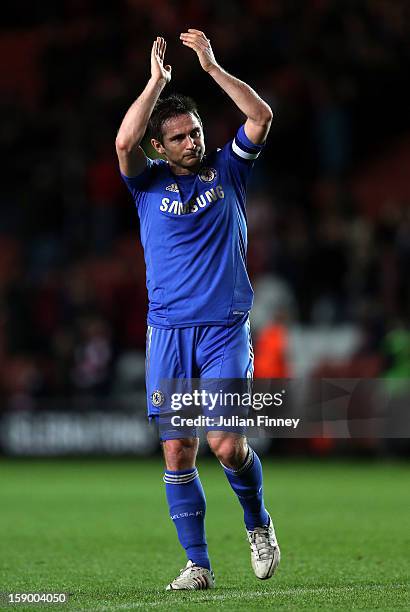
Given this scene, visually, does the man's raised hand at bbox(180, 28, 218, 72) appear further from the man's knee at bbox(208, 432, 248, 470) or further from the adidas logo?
the man's knee at bbox(208, 432, 248, 470)

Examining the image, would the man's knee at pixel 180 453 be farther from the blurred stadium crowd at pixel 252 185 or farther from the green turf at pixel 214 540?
the blurred stadium crowd at pixel 252 185

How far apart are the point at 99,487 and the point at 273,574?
668cm

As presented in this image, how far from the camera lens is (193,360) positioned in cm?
605

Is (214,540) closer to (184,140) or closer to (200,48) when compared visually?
(184,140)

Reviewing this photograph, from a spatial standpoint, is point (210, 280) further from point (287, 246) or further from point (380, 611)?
point (287, 246)

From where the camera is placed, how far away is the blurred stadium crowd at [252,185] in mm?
16438

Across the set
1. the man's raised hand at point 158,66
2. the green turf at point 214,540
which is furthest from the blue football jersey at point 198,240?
the green turf at point 214,540

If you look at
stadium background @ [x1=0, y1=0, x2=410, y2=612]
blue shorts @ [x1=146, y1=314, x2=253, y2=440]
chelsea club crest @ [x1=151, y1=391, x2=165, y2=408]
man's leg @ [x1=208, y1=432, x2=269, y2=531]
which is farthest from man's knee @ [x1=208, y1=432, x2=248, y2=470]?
stadium background @ [x1=0, y1=0, x2=410, y2=612]

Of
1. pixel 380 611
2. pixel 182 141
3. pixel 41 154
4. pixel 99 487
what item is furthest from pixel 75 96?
pixel 380 611

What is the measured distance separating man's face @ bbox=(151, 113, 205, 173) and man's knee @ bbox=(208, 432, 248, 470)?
1.28 meters

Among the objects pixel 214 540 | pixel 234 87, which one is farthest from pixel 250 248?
pixel 234 87

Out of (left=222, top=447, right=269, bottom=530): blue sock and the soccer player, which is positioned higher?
the soccer player

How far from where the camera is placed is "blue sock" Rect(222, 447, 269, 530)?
6074mm

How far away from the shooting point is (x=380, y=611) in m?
5.01
